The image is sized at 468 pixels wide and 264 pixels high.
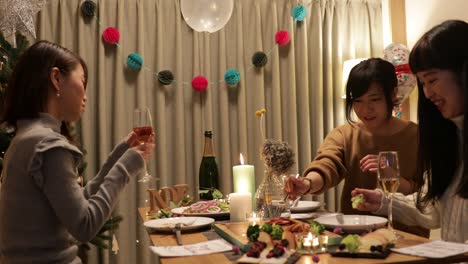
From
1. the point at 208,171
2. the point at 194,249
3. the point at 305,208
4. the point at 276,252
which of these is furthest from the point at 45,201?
the point at 208,171

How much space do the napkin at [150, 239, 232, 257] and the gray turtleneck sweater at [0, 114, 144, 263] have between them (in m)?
0.27

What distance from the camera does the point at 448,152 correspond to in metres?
1.68

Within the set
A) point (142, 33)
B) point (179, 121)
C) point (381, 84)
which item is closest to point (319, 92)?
point (179, 121)

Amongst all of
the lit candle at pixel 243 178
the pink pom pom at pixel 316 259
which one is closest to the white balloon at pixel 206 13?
the lit candle at pixel 243 178

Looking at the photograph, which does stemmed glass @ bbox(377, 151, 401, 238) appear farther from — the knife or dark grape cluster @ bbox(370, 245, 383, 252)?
the knife

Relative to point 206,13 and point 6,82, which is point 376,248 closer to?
point 206,13

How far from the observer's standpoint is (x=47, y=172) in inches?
53.6

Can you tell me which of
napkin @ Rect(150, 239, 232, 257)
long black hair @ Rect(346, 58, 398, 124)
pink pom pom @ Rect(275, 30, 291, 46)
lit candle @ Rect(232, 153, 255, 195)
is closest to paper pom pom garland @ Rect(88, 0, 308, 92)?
pink pom pom @ Rect(275, 30, 291, 46)

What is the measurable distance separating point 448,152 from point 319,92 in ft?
7.41

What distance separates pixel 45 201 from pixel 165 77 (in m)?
2.33

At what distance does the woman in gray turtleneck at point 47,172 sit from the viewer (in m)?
1.36

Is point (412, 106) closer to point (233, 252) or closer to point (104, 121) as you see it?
point (104, 121)

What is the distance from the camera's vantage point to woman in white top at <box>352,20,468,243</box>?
4.99ft

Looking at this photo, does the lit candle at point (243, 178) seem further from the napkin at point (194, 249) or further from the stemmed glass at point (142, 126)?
the napkin at point (194, 249)
